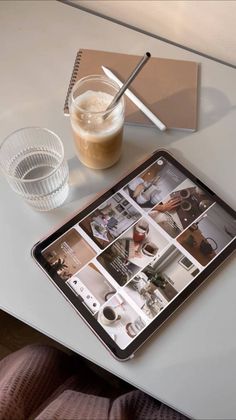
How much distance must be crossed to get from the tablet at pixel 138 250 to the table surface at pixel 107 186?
0.06 ft

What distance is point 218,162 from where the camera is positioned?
2.03 feet

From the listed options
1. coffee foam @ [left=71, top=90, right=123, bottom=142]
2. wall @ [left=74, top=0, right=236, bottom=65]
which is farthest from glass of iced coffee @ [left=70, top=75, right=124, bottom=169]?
wall @ [left=74, top=0, right=236, bottom=65]

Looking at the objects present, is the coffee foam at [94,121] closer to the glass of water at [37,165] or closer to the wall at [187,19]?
the glass of water at [37,165]

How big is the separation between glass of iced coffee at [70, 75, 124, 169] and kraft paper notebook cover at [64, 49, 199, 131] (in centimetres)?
7

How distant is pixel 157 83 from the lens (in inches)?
26.2

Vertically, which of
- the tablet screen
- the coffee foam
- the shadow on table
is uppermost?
the coffee foam

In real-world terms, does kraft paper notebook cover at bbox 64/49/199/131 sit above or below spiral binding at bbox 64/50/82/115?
below

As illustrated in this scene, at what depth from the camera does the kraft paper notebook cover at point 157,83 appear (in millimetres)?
643

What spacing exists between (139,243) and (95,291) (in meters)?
0.09

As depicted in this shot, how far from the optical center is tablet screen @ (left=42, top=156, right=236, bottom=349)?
1.68 feet

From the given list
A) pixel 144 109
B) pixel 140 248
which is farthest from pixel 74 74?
pixel 140 248

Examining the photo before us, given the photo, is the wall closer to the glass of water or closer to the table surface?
the table surface

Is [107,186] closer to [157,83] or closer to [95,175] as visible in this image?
[95,175]

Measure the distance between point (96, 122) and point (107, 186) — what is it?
0.34ft
